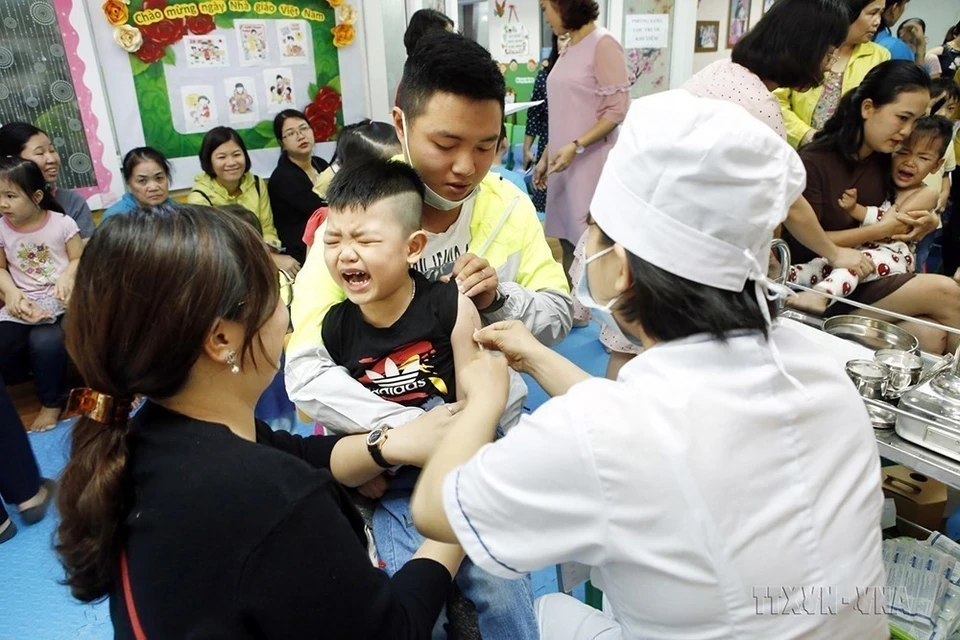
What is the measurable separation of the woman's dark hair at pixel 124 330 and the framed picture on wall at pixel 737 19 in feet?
24.3

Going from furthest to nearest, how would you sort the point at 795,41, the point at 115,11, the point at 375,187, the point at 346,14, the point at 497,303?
the point at 346,14, the point at 115,11, the point at 795,41, the point at 497,303, the point at 375,187

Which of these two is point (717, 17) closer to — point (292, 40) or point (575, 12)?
point (575, 12)

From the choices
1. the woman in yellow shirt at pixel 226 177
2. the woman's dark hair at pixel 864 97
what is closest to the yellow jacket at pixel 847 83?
the woman's dark hair at pixel 864 97

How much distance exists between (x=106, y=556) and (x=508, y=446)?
0.54m

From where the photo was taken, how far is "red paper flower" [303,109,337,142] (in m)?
4.20

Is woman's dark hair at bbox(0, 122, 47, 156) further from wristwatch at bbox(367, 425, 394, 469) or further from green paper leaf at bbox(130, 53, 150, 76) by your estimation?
wristwatch at bbox(367, 425, 394, 469)

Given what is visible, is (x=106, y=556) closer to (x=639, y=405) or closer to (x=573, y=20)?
(x=639, y=405)

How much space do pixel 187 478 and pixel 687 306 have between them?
71 cm

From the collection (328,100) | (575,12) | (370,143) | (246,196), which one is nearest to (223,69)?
(328,100)

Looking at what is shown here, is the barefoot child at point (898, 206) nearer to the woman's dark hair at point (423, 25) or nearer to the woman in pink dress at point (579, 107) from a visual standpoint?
the woman in pink dress at point (579, 107)

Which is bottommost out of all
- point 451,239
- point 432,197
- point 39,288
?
point 39,288

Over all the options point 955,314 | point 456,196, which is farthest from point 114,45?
point 955,314

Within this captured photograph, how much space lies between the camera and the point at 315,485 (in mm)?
829

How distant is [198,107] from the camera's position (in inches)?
148
